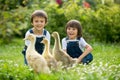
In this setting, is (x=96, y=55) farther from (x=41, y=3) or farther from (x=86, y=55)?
(x=41, y=3)

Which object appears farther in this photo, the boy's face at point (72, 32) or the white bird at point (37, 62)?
the boy's face at point (72, 32)

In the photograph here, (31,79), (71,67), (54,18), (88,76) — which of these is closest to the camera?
(88,76)

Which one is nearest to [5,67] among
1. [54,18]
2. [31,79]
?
[31,79]

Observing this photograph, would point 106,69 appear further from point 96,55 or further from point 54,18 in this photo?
point 54,18

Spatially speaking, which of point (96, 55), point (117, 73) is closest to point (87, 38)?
point (96, 55)

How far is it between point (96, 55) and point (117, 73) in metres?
4.95

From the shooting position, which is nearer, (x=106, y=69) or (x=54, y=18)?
(x=106, y=69)

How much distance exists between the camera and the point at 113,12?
15.1 m

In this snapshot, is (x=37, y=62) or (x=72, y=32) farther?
(x=72, y=32)

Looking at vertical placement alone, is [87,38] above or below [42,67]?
below

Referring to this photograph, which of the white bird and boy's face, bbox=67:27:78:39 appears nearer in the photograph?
the white bird

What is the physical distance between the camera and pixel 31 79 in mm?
6406

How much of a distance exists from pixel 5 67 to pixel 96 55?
511cm

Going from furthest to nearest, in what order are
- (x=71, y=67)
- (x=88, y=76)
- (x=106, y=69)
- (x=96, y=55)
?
(x=96, y=55)
(x=71, y=67)
(x=106, y=69)
(x=88, y=76)
